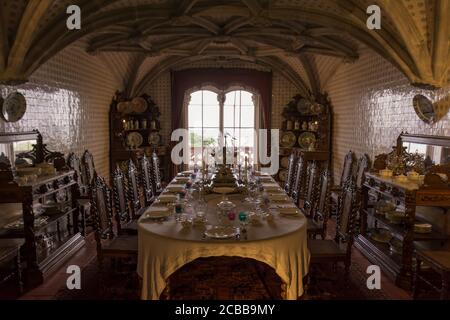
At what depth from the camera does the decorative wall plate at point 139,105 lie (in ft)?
35.3

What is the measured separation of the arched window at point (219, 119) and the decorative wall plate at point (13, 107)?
6.79 metres

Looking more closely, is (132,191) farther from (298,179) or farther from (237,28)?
(237,28)

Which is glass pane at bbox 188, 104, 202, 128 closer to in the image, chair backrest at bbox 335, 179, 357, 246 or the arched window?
the arched window

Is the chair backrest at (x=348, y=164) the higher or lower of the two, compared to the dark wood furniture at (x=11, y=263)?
higher

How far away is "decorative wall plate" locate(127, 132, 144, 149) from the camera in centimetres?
1089

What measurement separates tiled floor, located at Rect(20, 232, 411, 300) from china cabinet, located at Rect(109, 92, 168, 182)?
3.91 meters

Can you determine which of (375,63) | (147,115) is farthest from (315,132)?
(147,115)

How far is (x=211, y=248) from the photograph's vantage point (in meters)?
3.59

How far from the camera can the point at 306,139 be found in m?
11.2

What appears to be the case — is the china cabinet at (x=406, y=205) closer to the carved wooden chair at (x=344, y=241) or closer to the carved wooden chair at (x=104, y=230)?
the carved wooden chair at (x=344, y=241)

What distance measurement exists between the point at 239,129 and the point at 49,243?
744 centimetres

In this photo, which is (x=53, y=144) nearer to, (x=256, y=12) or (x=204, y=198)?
(x=204, y=198)

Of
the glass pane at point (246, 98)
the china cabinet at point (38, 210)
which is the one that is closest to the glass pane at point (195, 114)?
the glass pane at point (246, 98)

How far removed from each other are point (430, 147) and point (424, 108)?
586mm
